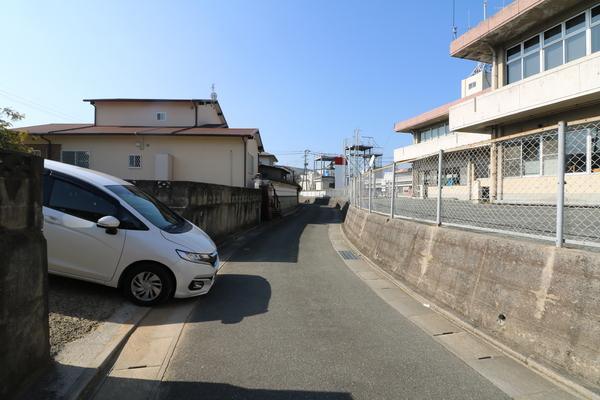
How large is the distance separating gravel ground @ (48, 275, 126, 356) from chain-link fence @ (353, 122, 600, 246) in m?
5.00

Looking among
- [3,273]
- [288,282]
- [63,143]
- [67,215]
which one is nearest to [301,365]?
[3,273]

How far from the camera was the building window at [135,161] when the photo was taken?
22.3 meters

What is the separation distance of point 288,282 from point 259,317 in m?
2.08

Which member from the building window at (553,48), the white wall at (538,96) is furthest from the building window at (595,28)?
the building window at (553,48)

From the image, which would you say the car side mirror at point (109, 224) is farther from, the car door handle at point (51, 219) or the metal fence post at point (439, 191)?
the metal fence post at point (439, 191)

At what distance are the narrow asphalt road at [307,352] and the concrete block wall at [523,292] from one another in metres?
0.67

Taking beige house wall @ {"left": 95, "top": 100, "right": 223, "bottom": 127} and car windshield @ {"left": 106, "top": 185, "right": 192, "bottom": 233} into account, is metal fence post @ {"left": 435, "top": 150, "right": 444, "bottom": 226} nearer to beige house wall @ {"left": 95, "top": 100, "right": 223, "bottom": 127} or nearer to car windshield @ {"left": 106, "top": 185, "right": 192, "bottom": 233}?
car windshield @ {"left": 106, "top": 185, "right": 192, "bottom": 233}

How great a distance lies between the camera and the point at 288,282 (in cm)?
726

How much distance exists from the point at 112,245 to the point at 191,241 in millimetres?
1097

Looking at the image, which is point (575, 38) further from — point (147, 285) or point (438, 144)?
point (147, 285)

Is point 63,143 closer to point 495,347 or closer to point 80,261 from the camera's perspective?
point 80,261

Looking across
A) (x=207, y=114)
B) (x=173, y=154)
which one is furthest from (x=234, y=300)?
(x=207, y=114)

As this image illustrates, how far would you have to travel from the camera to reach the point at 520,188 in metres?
5.99

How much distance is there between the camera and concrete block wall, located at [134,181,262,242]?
9570 millimetres
